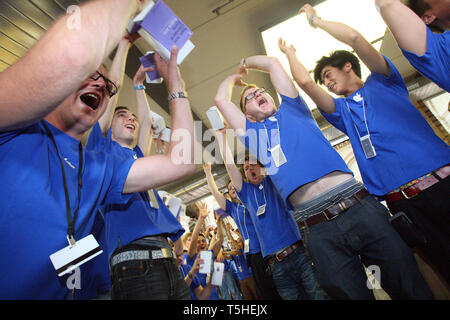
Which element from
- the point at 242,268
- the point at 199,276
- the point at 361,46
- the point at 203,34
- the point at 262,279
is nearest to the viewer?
the point at 361,46

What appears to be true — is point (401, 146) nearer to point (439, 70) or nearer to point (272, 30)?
point (439, 70)

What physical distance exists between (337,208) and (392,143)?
1.75ft

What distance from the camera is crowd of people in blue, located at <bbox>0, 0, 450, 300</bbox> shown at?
0.62m

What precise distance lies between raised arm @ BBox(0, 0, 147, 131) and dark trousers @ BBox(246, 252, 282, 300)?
2468mm

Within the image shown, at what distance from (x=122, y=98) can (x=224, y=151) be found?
1565mm

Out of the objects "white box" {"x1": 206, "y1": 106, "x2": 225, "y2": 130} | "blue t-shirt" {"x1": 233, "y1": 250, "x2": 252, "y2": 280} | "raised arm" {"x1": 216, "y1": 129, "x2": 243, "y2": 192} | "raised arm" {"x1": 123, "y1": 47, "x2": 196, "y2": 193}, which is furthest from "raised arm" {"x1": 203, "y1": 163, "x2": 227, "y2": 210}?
"raised arm" {"x1": 123, "y1": 47, "x2": 196, "y2": 193}

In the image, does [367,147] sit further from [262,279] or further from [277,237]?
[262,279]

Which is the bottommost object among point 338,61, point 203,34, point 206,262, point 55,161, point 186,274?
point 186,274

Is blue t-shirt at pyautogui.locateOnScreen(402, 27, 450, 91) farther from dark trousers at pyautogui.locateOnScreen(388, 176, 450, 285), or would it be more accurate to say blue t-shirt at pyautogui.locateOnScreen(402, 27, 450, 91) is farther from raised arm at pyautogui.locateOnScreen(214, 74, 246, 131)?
raised arm at pyautogui.locateOnScreen(214, 74, 246, 131)

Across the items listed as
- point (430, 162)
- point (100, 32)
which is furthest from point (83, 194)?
point (430, 162)

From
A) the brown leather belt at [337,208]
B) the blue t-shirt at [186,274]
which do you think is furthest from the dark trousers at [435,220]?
the blue t-shirt at [186,274]

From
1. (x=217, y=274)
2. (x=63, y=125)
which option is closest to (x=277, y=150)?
(x=63, y=125)

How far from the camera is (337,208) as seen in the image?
1.26 meters

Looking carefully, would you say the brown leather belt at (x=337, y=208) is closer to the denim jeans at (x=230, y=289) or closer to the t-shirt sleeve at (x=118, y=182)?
the t-shirt sleeve at (x=118, y=182)
